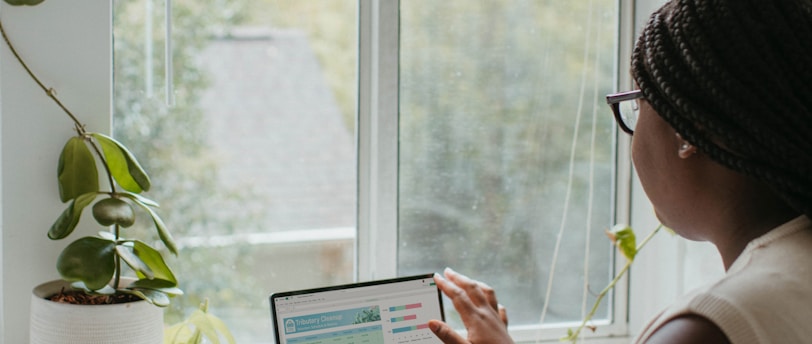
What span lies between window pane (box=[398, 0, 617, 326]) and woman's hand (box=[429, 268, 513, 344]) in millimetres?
696

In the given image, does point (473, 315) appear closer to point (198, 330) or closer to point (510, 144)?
point (198, 330)

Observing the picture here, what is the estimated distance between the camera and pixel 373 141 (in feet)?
5.69

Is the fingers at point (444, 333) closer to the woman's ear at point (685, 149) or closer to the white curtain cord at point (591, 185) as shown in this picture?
the woman's ear at point (685, 149)

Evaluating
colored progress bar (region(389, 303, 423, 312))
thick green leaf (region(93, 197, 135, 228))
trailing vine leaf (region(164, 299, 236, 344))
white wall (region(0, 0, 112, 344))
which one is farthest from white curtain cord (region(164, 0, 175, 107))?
colored progress bar (region(389, 303, 423, 312))

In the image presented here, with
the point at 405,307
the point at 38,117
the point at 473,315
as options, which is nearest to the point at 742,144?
the point at 473,315

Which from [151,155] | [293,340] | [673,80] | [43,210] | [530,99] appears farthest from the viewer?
[530,99]

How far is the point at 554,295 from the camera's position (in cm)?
191

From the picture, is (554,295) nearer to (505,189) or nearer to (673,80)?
(505,189)

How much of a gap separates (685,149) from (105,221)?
896 millimetres

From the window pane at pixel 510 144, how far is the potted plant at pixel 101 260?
0.58 metres

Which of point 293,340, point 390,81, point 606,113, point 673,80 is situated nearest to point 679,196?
point 673,80

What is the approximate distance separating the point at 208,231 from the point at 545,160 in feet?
2.39

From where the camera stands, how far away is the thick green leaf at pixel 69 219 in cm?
133

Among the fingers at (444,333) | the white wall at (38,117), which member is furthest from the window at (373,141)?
the fingers at (444,333)
